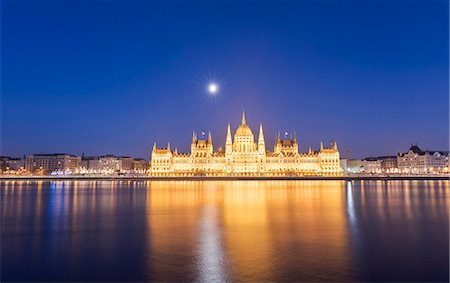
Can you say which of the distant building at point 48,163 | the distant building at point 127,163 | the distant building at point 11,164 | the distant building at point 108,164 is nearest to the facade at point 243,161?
the distant building at point 108,164

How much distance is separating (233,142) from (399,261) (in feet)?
368

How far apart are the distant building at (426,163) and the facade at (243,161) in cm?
2816

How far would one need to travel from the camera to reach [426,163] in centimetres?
12444

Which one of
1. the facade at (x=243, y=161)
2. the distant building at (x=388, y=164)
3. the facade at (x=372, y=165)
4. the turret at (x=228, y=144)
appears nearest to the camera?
the facade at (x=243, y=161)

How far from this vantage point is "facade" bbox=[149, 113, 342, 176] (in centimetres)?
11662

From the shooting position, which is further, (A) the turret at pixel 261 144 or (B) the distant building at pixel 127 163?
(B) the distant building at pixel 127 163

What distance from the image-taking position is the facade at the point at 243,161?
383 ft

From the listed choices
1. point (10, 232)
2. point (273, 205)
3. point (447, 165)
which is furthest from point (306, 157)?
point (10, 232)

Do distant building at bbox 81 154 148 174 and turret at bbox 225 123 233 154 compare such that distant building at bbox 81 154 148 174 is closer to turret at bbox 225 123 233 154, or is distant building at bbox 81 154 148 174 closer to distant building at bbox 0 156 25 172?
distant building at bbox 0 156 25 172

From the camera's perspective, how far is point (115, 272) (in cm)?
1252

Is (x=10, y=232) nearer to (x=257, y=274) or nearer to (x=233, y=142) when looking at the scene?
(x=257, y=274)

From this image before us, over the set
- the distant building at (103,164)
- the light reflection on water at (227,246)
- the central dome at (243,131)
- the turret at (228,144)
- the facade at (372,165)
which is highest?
the central dome at (243,131)

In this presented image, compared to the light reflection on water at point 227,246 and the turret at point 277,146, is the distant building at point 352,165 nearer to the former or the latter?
the turret at point 277,146

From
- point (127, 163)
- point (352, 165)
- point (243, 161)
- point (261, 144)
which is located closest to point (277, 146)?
point (261, 144)
